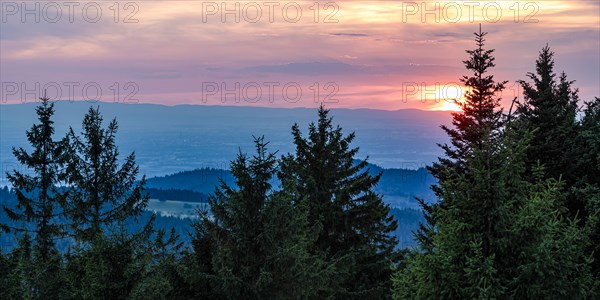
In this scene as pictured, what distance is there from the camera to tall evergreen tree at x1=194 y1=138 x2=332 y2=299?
18031 mm

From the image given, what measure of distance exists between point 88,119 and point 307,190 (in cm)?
1439

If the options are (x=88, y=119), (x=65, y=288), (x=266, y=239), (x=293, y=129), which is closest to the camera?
(x=65, y=288)

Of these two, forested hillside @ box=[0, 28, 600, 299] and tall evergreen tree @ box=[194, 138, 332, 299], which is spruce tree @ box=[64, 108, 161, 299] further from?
tall evergreen tree @ box=[194, 138, 332, 299]

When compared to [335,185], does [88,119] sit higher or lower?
higher

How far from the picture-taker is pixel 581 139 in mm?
27109

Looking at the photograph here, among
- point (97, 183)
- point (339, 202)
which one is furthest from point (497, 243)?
point (97, 183)

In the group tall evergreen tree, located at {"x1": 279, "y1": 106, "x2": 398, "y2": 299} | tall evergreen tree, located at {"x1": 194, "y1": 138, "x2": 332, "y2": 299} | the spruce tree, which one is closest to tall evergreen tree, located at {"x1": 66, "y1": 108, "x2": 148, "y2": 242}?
the spruce tree

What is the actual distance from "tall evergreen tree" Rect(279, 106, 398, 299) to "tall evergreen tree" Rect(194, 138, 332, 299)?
719 centimetres

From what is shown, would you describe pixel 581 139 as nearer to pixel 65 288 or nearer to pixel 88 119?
pixel 65 288

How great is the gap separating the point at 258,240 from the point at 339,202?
9.23m

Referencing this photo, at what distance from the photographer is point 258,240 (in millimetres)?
18391

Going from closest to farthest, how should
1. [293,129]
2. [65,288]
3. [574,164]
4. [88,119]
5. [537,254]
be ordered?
1. [537,254]
2. [65,288]
3. [574,164]
4. [293,129]
5. [88,119]

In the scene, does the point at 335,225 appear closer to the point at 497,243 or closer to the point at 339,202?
the point at 339,202

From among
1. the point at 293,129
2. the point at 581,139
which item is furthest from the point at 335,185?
the point at 581,139
